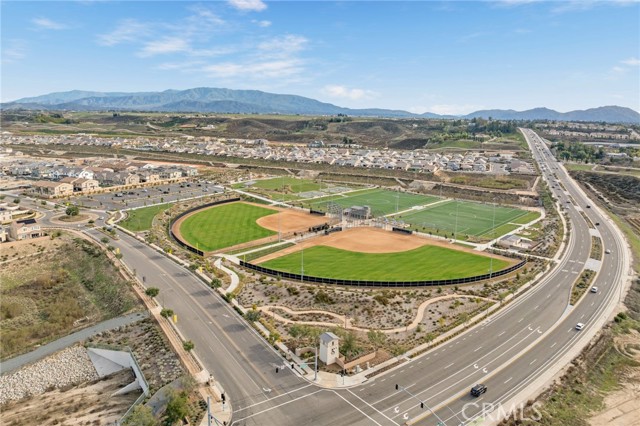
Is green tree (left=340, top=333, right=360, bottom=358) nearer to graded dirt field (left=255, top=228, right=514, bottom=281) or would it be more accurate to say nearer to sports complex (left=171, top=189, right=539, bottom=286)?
sports complex (left=171, top=189, right=539, bottom=286)

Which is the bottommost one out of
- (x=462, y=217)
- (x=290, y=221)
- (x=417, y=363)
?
(x=417, y=363)

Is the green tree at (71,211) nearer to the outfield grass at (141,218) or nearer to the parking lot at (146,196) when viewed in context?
the outfield grass at (141,218)

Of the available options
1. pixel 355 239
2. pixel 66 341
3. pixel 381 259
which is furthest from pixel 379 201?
pixel 66 341

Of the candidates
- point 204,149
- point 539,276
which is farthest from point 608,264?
point 204,149

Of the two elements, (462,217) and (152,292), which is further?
(462,217)

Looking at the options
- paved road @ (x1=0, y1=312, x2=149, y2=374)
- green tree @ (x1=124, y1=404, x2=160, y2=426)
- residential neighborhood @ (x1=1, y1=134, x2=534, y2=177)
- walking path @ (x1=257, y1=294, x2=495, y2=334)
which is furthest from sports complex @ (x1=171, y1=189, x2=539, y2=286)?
A: residential neighborhood @ (x1=1, y1=134, x2=534, y2=177)

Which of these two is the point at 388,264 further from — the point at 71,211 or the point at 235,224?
the point at 71,211
